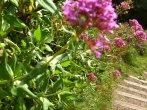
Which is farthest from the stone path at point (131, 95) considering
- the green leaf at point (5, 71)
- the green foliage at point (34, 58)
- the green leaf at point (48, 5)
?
the green leaf at point (48, 5)

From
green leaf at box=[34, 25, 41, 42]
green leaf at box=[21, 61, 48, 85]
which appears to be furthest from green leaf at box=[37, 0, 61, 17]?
Answer: green leaf at box=[34, 25, 41, 42]

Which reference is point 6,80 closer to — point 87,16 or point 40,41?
point 40,41

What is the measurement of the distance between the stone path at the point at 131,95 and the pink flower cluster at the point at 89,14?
12.8ft

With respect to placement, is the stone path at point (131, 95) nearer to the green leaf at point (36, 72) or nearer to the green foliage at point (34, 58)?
the green foliage at point (34, 58)

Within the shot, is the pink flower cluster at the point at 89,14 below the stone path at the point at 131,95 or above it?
above

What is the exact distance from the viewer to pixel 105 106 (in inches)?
176

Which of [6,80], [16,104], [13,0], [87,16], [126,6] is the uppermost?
[126,6]

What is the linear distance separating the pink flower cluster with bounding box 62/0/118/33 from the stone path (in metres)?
3.89

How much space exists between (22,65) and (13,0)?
13.7 inches

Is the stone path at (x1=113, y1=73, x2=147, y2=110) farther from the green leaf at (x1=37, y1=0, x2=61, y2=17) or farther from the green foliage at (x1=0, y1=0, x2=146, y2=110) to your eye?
the green leaf at (x1=37, y1=0, x2=61, y2=17)

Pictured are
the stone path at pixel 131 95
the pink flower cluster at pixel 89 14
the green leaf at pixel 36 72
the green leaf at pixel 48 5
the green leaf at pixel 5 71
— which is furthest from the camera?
the stone path at pixel 131 95

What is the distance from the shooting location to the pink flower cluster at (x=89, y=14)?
105cm

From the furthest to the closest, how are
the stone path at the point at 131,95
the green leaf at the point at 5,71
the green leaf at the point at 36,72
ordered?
the stone path at the point at 131,95 → the green leaf at the point at 5,71 → the green leaf at the point at 36,72

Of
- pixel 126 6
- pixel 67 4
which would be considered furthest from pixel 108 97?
pixel 67 4
